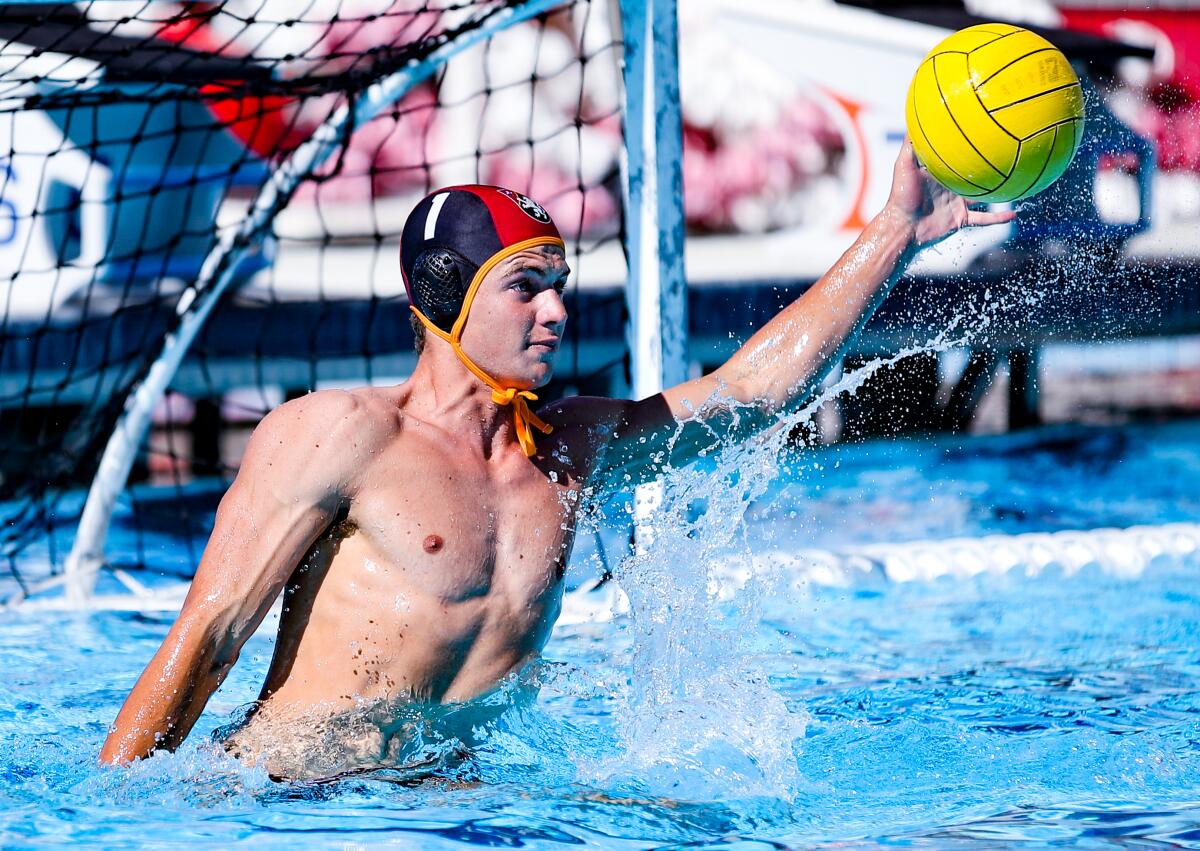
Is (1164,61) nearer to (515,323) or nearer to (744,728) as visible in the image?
(744,728)

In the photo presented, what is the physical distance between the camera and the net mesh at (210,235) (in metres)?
5.44

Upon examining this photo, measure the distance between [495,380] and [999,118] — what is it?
1052mm

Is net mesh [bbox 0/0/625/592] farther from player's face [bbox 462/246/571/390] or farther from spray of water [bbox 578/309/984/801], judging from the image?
player's face [bbox 462/246/571/390]

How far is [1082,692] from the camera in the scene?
3707 mm

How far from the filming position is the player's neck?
2.63 metres

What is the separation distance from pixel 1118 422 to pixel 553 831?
6.71 metres

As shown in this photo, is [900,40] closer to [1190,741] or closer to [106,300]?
[106,300]

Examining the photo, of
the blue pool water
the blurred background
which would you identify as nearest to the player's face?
the blue pool water

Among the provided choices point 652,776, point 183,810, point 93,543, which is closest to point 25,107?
point 93,543

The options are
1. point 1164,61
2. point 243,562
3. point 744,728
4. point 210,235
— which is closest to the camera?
point 243,562

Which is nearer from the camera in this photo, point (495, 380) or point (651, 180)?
point (495, 380)

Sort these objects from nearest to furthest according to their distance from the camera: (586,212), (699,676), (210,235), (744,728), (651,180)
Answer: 1. (744,728)
2. (699,676)
3. (651,180)
4. (210,235)
5. (586,212)

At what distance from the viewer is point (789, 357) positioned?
285 cm

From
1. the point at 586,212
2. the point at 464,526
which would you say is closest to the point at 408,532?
the point at 464,526
